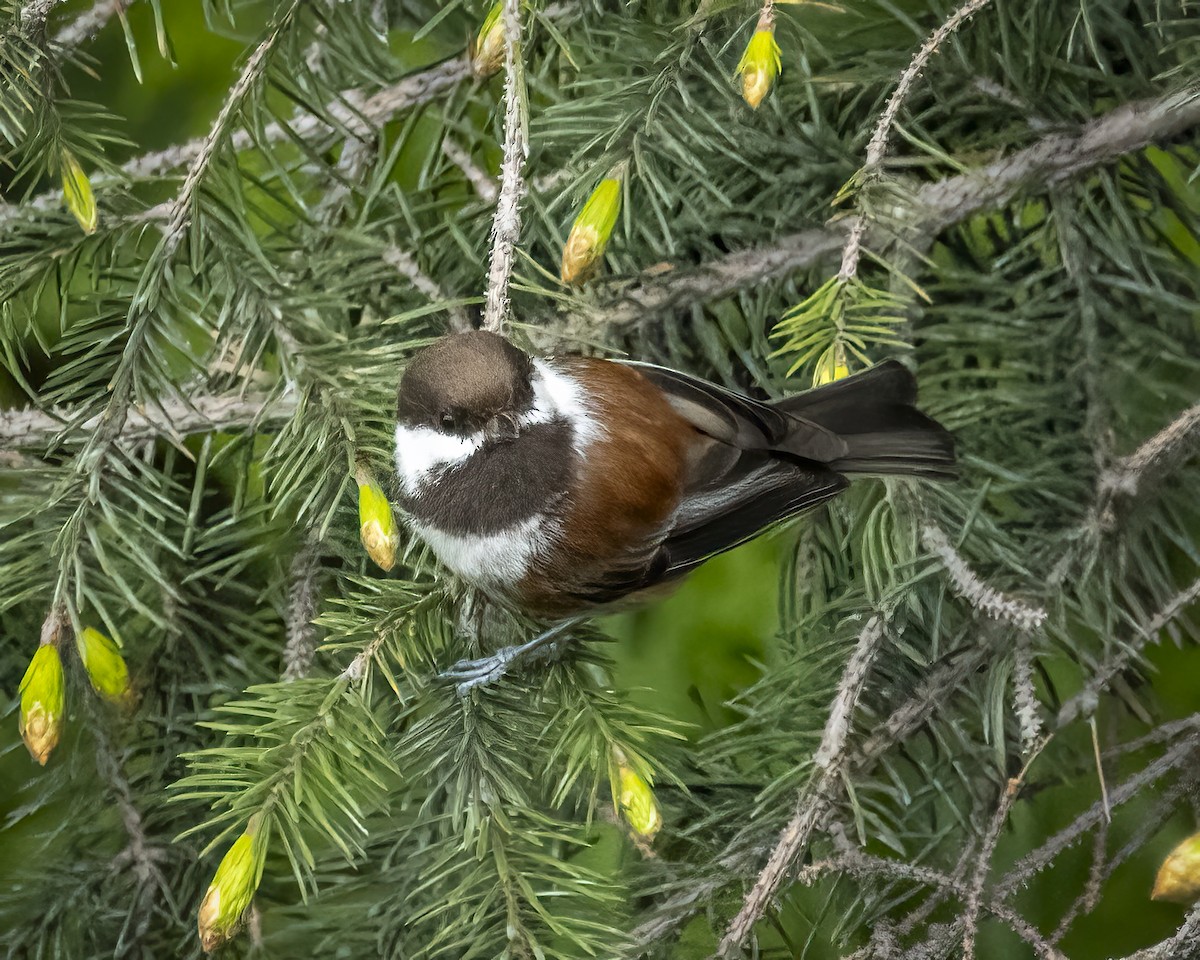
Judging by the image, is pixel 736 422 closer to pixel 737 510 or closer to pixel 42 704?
pixel 737 510

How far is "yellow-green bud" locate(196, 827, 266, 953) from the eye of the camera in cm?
77

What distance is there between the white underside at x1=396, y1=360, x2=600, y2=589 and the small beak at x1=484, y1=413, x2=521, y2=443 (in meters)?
0.01

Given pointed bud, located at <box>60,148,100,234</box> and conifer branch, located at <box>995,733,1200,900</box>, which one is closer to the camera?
pointed bud, located at <box>60,148,100,234</box>

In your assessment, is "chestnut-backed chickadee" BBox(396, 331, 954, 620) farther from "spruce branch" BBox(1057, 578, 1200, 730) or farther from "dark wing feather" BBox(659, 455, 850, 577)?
"spruce branch" BBox(1057, 578, 1200, 730)

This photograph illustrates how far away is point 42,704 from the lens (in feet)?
2.85

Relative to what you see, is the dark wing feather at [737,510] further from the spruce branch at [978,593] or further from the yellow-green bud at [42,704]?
the yellow-green bud at [42,704]

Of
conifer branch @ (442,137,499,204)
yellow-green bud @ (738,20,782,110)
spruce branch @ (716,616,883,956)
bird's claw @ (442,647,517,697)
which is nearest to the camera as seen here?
yellow-green bud @ (738,20,782,110)

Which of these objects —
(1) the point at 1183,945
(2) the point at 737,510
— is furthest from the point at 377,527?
(1) the point at 1183,945

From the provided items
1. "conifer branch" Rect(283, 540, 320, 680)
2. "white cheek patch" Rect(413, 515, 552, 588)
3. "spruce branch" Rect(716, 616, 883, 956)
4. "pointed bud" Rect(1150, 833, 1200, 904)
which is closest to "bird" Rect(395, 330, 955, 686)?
"white cheek patch" Rect(413, 515, 552, 588)

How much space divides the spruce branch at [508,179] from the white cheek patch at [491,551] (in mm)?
232

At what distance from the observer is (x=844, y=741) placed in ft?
3.58

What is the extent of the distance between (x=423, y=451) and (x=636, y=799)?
0.47m

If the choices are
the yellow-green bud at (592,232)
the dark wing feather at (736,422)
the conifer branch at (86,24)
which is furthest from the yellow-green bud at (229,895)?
the conifer branch at (86,24)

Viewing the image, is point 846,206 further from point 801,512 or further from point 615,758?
point 615,758
